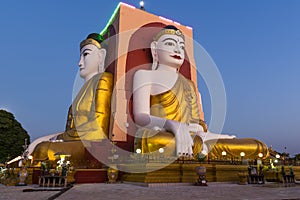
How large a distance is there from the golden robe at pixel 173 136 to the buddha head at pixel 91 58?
2.78m

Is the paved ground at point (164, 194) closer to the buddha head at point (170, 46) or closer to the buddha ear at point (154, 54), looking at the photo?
the buddha head at point (170, 46)

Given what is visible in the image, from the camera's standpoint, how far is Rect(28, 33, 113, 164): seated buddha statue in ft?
25.5

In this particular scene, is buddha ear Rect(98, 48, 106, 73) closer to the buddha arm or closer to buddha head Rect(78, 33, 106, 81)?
buddha head Rect(78, 33, 106, 81)

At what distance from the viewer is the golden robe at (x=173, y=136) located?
22.5ft

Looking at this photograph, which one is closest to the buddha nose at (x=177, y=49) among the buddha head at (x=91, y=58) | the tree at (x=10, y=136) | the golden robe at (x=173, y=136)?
the golden robe at (x=173, y=136)

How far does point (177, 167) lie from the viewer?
19.9 feet

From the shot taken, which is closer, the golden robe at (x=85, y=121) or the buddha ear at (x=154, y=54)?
the golden robe at (x=85, y=121)

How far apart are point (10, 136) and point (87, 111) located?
309 inches

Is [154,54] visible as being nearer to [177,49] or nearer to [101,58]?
[177,49]

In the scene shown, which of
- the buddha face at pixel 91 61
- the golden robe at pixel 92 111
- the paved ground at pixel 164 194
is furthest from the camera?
the buddha face at pixel 91 61

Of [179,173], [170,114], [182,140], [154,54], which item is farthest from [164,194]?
[154,54]

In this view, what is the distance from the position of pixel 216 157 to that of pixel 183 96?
8.30 ft

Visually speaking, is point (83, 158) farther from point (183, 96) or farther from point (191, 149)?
point (183, 96)

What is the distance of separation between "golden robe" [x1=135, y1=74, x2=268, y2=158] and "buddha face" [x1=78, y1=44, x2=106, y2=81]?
277 centimetres
